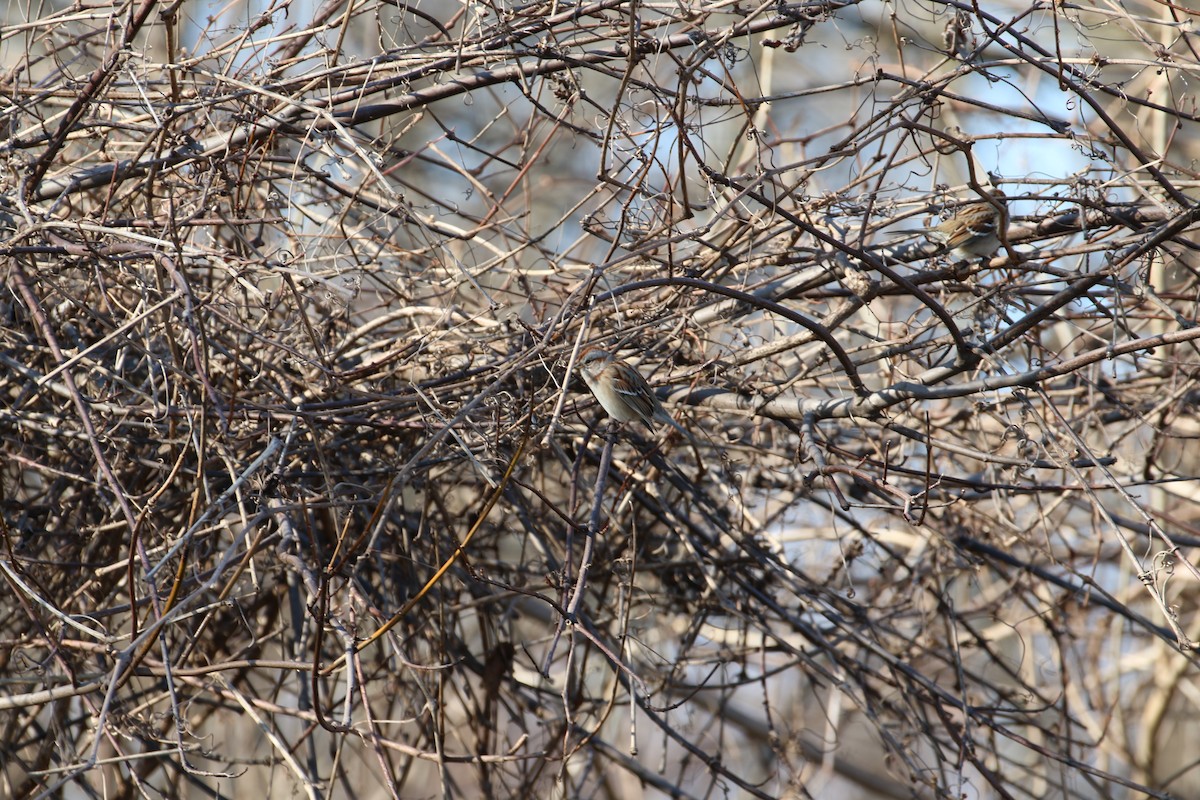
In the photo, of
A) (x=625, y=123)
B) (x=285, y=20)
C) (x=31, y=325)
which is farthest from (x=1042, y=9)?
(x=31, y=325)

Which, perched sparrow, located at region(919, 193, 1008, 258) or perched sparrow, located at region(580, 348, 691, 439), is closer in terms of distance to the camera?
perched sparrow, located at region(580, 348, 691, 439)

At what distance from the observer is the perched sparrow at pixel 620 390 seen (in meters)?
2.69

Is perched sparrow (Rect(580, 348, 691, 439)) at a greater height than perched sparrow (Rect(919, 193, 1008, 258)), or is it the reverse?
perched sparrow (Rect(919, 193, 1008, 258))

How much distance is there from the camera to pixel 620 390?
287 cm

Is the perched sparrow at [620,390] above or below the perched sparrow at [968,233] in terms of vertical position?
below

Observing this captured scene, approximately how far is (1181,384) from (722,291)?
6.53 feet

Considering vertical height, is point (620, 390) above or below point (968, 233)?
below

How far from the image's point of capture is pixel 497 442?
240cm

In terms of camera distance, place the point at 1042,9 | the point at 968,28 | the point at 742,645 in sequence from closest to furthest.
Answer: the point at 1042,9 < the point at 968,28 < the point at 742,645

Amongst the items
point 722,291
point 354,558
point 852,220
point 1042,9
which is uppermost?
point 1042,9

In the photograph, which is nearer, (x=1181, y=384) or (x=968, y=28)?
(x=968, y=28)

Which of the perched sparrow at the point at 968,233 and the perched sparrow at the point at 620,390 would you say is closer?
the perched sparrow at the point at 620,390

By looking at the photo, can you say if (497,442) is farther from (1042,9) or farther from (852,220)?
(1042,9)

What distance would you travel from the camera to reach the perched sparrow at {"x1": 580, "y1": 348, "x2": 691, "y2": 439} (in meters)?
2.69
